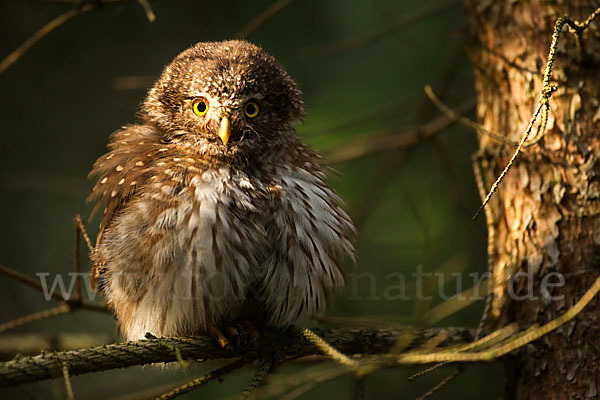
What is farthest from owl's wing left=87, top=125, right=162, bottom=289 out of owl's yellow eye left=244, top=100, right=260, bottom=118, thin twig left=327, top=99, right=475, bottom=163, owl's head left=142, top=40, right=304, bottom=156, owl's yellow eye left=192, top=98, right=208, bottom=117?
thin twig left=327, top=99, right=475, bottom=163

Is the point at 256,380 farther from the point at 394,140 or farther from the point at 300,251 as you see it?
the point at 394,140

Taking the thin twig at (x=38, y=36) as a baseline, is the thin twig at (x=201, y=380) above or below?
below

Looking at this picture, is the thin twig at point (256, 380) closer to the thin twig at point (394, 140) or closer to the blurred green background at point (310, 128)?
the blurred green background at point (310, 128)

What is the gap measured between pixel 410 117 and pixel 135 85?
6.04 ft

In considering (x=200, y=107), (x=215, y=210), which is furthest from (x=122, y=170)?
(x=215, y=210)

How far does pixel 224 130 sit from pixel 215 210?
1.33ft

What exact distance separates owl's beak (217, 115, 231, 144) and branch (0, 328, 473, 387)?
844 millimetres

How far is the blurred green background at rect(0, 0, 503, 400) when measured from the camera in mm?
3979

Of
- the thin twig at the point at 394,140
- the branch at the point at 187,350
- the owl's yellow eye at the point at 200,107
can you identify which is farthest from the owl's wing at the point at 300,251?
the thin twig at the point at 394,140

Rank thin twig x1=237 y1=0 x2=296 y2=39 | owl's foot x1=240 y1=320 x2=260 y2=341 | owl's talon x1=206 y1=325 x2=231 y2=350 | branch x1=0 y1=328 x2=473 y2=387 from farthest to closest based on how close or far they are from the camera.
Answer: thin twig x1=237 y1=0 x2=296 y2=39 < owl's foot x1=240 y1=320 x2=260 y2=341 < owl's talon x1=206 y1=325 x2=231 y2=350 < branch x1=0 y1=328 x2=473 y2=387

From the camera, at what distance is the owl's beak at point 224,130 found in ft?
9.07

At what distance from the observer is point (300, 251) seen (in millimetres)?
2713

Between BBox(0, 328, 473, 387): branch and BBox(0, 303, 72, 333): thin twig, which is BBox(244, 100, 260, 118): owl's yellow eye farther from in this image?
BBox(0, 303, 72, 333): thin twig

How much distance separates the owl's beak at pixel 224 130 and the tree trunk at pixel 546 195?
3.80 ft
